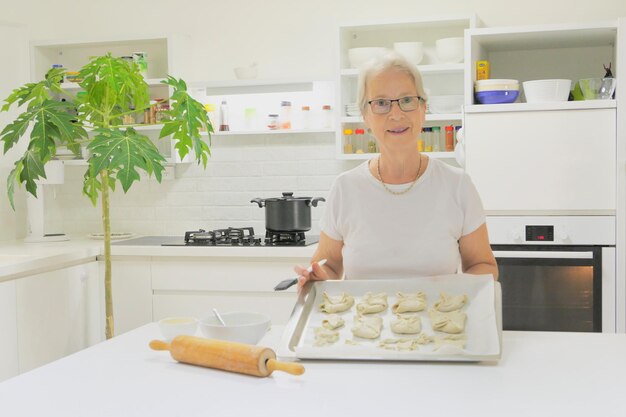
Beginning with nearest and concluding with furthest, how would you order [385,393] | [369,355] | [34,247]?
[385,393]
[369,355]
[34,247]

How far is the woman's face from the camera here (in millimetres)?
2236

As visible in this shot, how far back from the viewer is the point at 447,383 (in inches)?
59.1

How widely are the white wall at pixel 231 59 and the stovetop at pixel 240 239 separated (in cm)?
46

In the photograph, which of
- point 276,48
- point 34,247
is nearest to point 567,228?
point 276,48

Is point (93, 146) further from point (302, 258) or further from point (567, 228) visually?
point (567, 228)

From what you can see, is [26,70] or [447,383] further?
[26,70]

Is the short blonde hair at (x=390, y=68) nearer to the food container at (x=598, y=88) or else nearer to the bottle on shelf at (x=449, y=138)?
the food container at (x=598, y=88)

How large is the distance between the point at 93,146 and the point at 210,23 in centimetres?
162

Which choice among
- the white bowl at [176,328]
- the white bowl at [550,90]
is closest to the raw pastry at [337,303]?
the white bowl at [176,328]

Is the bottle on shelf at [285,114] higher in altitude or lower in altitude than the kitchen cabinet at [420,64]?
lower

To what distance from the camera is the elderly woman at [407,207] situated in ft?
7.31

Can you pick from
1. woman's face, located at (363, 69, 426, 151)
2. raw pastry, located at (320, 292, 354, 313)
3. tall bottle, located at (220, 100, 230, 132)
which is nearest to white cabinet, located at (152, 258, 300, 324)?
tall bottle, located at (220, 100, 230, 132)

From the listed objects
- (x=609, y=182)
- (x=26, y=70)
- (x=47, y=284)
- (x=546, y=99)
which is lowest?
(x=47, y=284)

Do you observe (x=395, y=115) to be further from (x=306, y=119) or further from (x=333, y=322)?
(x=306, y=119)
